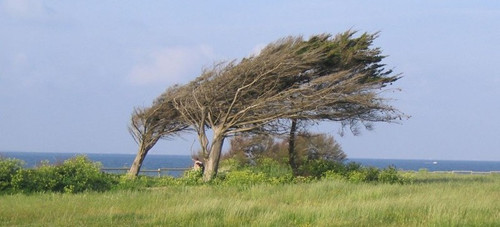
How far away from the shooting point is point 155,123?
3131 cm

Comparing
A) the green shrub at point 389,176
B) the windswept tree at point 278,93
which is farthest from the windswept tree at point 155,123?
the green shrub at point 389,176

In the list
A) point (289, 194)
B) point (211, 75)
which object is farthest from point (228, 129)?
point (289, 194)

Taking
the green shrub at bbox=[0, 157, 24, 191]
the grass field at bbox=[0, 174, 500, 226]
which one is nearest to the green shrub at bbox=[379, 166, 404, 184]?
the grass field at bbox=[0, 174, 500, 226]

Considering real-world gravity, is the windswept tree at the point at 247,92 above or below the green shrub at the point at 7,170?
above

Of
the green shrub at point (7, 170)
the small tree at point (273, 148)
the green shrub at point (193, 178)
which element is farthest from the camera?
the small tree at point (273, 148)

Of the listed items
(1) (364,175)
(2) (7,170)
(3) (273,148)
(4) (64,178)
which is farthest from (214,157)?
(3) (273,148)

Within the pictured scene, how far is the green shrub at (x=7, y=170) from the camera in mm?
20709

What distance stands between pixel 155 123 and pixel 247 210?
16.3 metres

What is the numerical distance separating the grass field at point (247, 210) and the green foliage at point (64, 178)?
1866mm

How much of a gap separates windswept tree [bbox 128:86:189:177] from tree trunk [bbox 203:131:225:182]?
115 inches

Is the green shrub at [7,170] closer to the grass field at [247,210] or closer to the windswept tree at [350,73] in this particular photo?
the grass field at [247,210]

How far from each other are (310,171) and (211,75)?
570 cm

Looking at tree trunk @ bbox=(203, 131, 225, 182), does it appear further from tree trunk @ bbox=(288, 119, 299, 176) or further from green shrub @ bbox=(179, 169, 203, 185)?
tree trunk @ bbox=(288, 119, 299, 176)

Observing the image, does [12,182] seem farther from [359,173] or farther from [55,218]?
[359,173]
